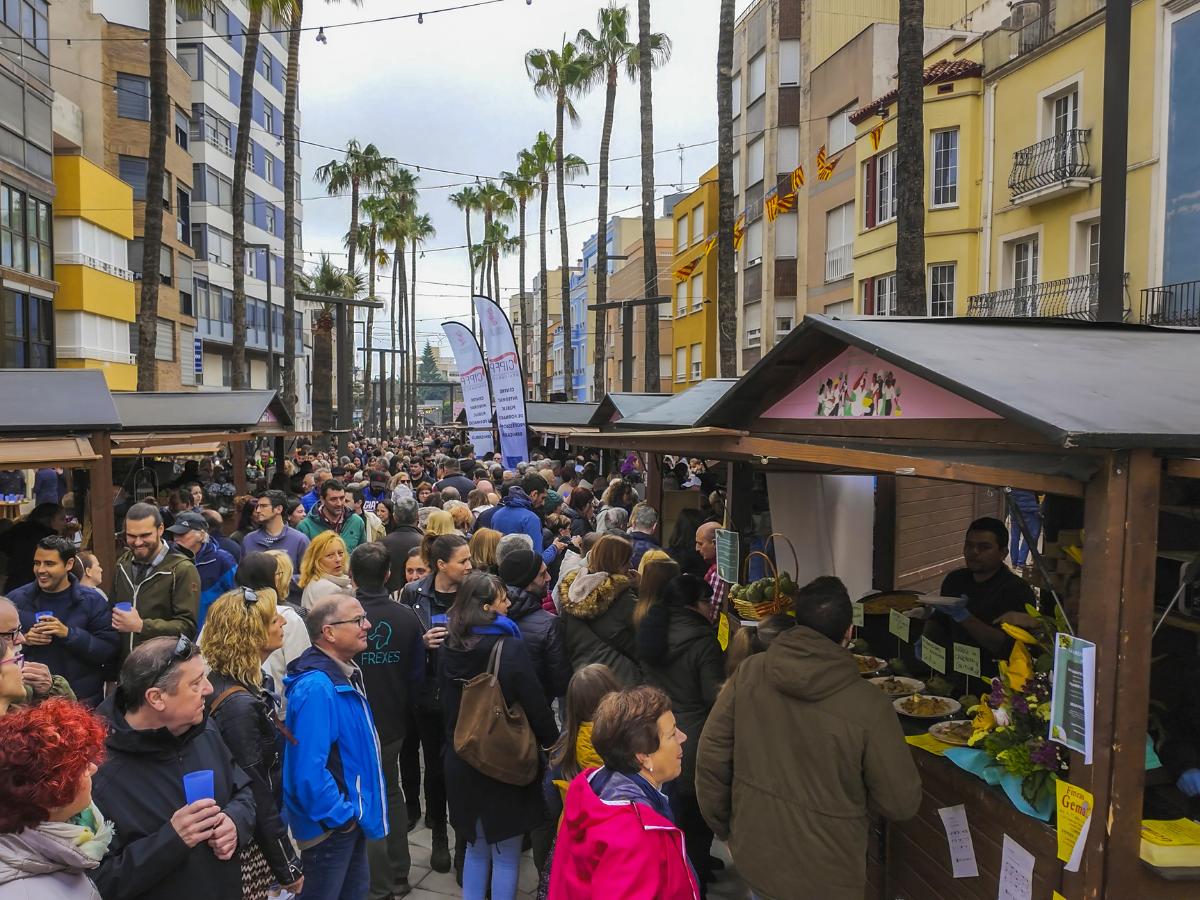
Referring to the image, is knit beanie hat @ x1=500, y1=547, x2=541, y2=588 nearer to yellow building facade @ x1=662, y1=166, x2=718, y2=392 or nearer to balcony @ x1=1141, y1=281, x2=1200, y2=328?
balcony @ x1=1141, y1=281, x2=1200, y2=328

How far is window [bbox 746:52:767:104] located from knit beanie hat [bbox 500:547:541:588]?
1146 inches

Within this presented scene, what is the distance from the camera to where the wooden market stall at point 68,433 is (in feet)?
21.1

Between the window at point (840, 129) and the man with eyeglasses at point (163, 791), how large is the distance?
26.1 meters

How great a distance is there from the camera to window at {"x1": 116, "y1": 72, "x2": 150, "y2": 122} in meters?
34.9

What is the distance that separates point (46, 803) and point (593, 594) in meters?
2.85

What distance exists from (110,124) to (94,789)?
39036mm

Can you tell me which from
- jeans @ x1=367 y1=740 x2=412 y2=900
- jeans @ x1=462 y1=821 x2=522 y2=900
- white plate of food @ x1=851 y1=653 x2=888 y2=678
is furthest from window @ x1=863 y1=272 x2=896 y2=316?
jeans @ x1=462 y1=821 x2=522 y2=900

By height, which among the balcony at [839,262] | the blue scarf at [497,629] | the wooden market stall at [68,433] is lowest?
the blue scarf at [497,629]

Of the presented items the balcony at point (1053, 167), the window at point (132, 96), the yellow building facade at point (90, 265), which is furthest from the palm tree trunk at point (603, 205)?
the window at point (132, 96)

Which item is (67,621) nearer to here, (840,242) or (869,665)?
(869,665)

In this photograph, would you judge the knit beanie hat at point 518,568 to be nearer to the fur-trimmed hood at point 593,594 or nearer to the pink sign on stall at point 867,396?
the fur-trimmed hood at point 593,594

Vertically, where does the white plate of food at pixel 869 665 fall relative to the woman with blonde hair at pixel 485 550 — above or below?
below

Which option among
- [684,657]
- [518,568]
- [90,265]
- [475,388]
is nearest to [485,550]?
[518,568]

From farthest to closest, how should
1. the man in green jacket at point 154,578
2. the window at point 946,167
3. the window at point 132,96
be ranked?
the window at point 132,96 < the window at point 946,167 < the man in green jacket at point 154,578
